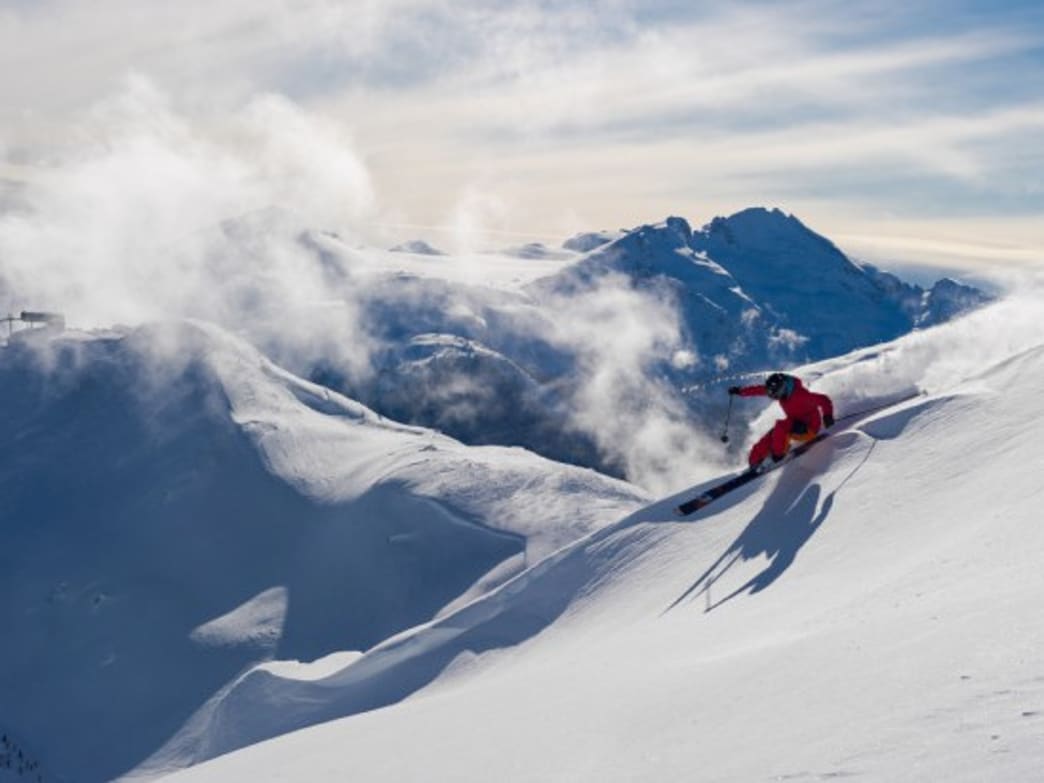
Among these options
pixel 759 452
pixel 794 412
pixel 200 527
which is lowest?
pixel 200 527

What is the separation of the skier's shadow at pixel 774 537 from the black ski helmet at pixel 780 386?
1728 millimetres

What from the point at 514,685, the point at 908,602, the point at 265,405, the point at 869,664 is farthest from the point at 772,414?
the point at 265,405

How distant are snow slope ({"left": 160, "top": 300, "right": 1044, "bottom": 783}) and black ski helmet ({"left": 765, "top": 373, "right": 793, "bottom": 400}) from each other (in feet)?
4.46

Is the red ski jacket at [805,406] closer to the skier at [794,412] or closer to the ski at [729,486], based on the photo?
the skier at [794,412]

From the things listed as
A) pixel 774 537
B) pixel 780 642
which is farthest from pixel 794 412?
pixel 780 642

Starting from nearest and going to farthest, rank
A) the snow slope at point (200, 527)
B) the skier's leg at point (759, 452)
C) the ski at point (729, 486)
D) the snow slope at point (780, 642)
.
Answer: the snow slope at point (780, 642)
the ski at point (729, 486)
the skier's leg at point (759, 452)
the snow slope at point (200, 527)

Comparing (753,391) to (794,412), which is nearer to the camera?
(794,412)

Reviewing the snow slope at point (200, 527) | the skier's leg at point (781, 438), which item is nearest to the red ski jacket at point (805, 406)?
the skier's leg at point (781, 438)

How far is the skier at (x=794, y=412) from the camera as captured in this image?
20391 millimetres

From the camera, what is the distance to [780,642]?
36.2 ft

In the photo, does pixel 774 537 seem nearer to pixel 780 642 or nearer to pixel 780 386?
pixel 780 386

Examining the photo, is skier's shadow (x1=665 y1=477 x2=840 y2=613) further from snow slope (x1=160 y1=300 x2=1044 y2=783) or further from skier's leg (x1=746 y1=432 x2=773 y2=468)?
skier's leg (x1=746 y1=432 x2=773 y2=468)

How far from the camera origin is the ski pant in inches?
803

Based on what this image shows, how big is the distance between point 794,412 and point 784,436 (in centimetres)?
45
